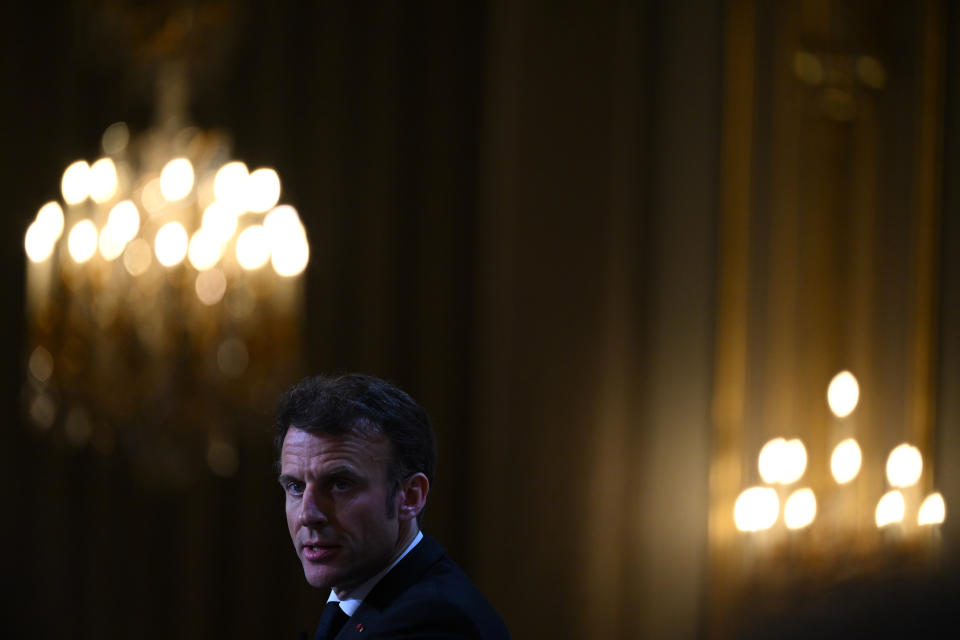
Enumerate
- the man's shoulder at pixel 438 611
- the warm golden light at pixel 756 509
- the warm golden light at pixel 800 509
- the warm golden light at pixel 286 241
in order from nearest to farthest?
the man's shoulder at pixel 438 611, the warm golden light at pixel 286 241, the warm golden light at pixel 756 509, the warm golden light at pixel 800 509

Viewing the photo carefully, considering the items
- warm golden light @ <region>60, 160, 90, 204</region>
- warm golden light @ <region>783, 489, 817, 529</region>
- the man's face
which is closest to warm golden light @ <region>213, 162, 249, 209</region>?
warm golden light @ <region>60, 160, 90, 204</region>

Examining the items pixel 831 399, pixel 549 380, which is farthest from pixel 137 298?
pixel 831 399

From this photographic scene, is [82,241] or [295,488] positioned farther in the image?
[82,241]

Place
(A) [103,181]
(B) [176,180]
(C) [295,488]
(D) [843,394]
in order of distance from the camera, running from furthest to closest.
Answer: (D) [843,394] → (A) [103,181] → (B) [176,180] → (C) [295,488]

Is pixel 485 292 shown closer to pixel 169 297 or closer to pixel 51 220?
pixel 169 297

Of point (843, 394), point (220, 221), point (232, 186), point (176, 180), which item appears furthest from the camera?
point (843, 394)

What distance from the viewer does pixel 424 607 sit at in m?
1.80

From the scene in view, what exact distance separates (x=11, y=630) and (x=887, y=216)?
521 cm

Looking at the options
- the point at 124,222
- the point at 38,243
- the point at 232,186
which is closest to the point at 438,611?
the point at 232,186

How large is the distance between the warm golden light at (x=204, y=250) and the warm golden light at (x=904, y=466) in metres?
3.38

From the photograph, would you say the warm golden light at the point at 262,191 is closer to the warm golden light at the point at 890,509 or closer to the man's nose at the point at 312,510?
the man's nose at the point at 312,510

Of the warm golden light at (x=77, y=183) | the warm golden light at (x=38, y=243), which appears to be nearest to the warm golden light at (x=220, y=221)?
the warm golden light at (x=77, y=183)

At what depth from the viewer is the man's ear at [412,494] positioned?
2.02 metres

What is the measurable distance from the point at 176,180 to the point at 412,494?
347 cm
